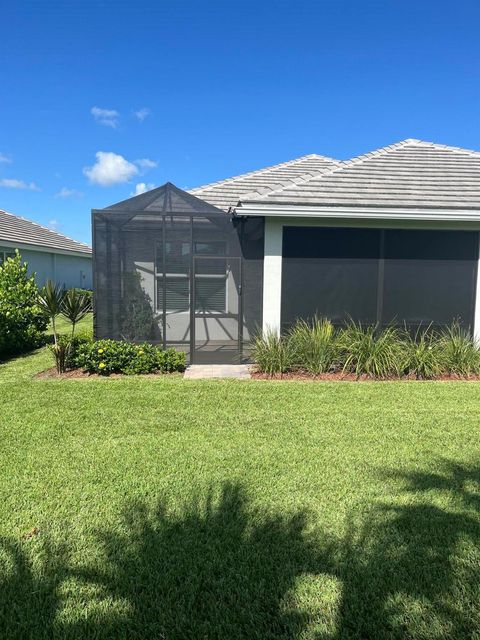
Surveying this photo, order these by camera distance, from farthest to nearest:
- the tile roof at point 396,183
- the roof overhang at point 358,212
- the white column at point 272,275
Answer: the white column at point 272,275 → the tile roof at point 396,183 → the roof overhang at point 358,212

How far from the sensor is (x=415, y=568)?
8.74 ft

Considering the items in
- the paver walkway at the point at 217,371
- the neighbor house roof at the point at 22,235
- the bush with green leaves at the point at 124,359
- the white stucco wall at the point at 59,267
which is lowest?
the paver walkway at the point at 217,371

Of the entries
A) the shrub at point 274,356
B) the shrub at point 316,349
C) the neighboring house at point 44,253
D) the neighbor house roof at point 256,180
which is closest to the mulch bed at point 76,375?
the shrub at point 274,356

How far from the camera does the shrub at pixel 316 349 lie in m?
8.02

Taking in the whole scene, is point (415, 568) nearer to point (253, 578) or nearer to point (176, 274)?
point (253, 578)

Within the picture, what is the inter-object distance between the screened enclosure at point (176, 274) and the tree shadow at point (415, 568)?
588 cm

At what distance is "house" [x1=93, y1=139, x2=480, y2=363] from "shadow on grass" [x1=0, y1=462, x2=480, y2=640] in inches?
229

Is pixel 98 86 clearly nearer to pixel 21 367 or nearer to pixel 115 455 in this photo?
pixel 21 367

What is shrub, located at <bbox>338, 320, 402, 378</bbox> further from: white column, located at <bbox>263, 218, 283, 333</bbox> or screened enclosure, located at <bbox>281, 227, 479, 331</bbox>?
white column, located at <bbox>263, 218, 283, 333</bbox>

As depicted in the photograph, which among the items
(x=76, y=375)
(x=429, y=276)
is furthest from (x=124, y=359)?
(x=429, y=276)

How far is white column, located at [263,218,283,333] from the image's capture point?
9133 millimetres

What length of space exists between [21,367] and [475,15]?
1226 cm

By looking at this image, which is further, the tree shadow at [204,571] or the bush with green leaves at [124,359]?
the bush with green leaves at [124,359]

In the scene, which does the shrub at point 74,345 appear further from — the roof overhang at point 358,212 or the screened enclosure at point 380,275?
the screened enclosure at point 380,275
